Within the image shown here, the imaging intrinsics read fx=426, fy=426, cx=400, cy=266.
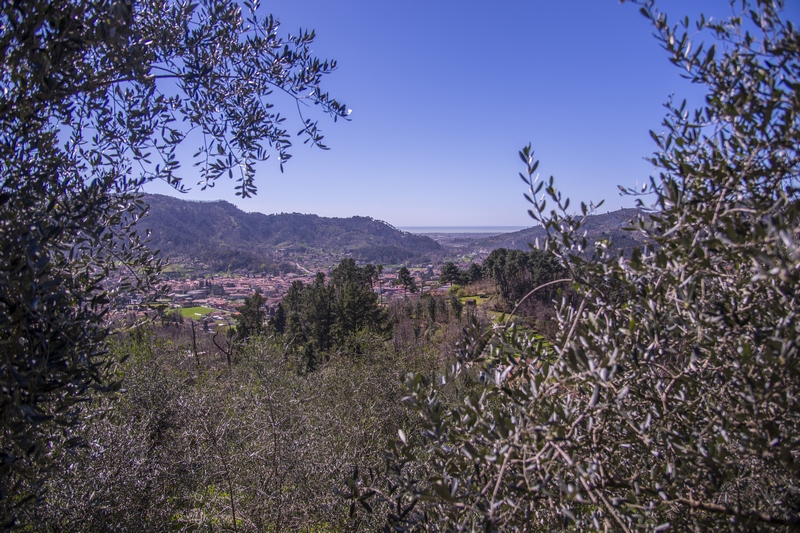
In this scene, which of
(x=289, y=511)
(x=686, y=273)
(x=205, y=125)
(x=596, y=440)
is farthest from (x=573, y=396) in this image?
(x=289, y=511)

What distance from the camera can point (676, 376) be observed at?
1.56m

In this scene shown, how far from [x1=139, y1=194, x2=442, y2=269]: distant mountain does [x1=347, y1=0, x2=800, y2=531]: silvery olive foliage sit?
276 feet

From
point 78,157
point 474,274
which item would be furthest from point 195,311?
point 78,157

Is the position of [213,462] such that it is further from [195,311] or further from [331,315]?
[195,311]

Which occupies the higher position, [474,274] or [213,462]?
[213,462]

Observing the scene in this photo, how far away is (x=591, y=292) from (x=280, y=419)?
18.9ft

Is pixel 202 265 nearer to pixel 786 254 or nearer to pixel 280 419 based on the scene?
pixel 280 419

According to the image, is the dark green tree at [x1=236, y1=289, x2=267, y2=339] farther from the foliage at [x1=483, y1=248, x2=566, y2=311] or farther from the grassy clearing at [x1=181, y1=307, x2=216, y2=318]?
the foliage at [x1=483, y1=248, x2=566, y2=311]

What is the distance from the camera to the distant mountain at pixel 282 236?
8725cm

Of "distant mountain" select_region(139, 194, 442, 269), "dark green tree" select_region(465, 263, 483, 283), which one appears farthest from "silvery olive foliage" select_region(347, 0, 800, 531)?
"distant mountain" select_region(139, 194, 442, 269)

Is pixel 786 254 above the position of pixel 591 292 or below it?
above

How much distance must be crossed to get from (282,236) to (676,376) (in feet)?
399

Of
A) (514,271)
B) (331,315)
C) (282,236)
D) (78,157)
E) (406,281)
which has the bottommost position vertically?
(331,315)

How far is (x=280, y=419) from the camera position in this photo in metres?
6.48
